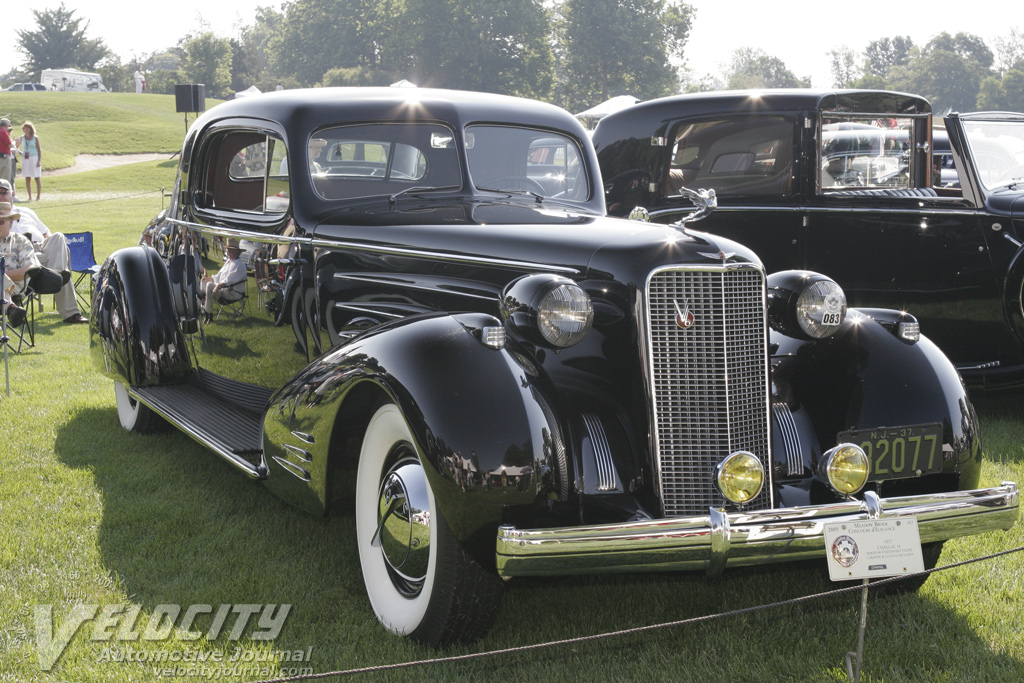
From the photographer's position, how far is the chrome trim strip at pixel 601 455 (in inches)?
106

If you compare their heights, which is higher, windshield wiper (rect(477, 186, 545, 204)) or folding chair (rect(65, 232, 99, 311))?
windshield wiper (rect(477, 186, 545, 204))

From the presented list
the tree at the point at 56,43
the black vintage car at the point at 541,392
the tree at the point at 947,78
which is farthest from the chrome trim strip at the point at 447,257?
the tree at the point at 947,78

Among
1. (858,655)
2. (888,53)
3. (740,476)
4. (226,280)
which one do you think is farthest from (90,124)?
(888,53)

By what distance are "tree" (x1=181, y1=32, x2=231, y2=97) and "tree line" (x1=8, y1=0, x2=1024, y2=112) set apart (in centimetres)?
7

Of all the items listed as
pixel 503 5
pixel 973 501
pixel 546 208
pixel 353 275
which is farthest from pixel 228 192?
pixel 503 5

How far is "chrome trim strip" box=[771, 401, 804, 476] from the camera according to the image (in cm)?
297

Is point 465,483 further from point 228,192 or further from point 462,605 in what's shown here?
point 228,192

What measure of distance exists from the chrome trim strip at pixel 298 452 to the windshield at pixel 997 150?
4.84 metres

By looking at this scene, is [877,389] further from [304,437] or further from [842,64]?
[842,64]

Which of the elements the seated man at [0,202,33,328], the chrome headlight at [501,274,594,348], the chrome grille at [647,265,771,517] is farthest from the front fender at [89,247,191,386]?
the chrome grille at [647,265,771,517]

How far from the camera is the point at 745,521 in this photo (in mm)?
2377

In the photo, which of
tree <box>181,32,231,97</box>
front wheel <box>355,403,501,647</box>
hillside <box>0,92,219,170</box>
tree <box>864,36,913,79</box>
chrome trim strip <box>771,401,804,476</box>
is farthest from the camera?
tree <box>864,36,913,79</box>

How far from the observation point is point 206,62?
64.6 meters

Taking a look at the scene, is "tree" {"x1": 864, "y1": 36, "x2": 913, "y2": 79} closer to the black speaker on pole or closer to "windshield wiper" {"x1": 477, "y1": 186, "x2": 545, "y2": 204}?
the black speaker on pole
